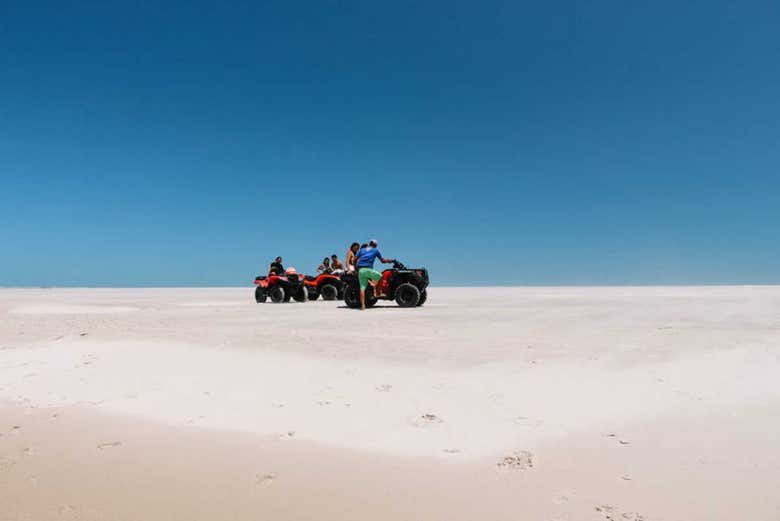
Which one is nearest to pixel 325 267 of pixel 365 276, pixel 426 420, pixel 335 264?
pixel 335 264

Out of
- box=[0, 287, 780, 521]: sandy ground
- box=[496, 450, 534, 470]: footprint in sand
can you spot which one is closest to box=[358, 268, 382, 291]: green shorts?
box=[0, 287, 780, 521]: sandy ground

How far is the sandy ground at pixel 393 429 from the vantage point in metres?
2.80

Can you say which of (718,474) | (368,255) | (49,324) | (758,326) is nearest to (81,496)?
(718,474)

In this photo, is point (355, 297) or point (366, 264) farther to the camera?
point (355, 297)

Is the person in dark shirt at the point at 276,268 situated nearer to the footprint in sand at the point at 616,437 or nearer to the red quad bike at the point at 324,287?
the red quad bike at the point at 324,287

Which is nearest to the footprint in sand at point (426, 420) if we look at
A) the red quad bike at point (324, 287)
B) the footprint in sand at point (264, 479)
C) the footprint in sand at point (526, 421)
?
the footprint in sand at point (526, 421)

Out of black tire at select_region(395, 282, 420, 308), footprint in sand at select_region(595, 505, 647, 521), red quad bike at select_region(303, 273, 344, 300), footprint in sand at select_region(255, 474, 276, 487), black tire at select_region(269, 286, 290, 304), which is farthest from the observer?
red quad bike at select_region(303, 273, 344, 300)

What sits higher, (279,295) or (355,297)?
(279,295)

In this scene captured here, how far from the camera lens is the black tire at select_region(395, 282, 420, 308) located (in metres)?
14.0

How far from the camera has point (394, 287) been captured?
14.3 meters

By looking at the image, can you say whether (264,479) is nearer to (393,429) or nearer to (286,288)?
(393,429)

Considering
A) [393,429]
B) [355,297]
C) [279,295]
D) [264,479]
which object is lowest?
[264,479]

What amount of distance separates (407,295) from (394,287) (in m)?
0.51

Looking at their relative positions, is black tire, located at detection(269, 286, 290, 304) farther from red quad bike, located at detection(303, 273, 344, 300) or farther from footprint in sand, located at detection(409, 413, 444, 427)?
footprint in sand, located at detection(409, 413, 444, 427)
